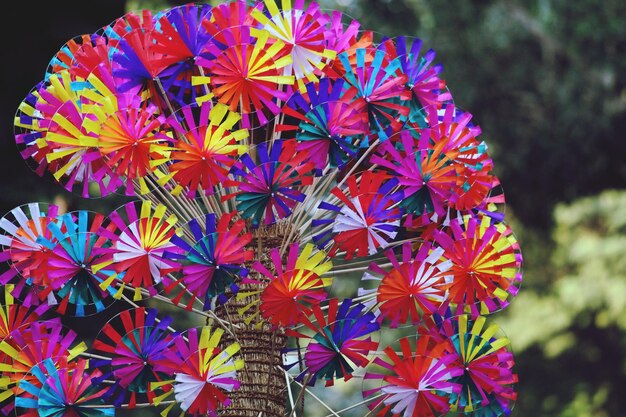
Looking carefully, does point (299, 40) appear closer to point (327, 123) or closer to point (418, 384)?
point (327, 123)

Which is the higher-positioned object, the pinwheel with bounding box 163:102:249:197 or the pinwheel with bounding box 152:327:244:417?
→ the pinwheel with bounding box 163:102:249:197

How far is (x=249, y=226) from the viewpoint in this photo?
1397 millimetres

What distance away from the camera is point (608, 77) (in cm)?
551

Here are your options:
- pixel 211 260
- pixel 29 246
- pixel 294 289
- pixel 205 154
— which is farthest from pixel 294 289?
pixel 29 246

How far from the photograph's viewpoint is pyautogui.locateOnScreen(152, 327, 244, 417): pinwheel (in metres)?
1.24

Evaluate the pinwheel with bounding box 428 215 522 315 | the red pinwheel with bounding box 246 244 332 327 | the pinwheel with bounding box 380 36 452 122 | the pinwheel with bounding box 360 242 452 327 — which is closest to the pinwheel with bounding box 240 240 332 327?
the red pinwheel with bounding box 246 244 332 327

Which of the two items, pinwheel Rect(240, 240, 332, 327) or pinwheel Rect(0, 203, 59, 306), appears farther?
pinwheel Rect(0, 203, 59, 306)

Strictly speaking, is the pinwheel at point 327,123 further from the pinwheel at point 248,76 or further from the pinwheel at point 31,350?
the pinwheel at point 31,350

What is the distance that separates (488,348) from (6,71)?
2583 mm

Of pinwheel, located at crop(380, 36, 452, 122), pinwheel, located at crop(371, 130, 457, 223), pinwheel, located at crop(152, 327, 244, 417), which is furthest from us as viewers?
pinwheel, located at crop(380, 36, 452, 122)

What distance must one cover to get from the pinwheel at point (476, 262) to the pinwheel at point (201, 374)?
1.15ft

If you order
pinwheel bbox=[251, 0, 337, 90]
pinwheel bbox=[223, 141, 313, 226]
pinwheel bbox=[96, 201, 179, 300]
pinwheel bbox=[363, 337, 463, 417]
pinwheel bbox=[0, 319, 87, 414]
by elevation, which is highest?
pinwheel bbox=[251, 0, 337, 90]

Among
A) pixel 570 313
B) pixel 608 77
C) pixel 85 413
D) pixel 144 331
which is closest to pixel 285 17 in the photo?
pixel 144 331

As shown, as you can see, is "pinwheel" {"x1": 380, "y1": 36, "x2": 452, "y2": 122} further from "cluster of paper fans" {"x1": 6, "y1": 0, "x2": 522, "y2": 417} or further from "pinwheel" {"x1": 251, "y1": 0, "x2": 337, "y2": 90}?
"pinwheel" {"x1": 251, "y1": 0, "x2": 337, "y2": 90}
